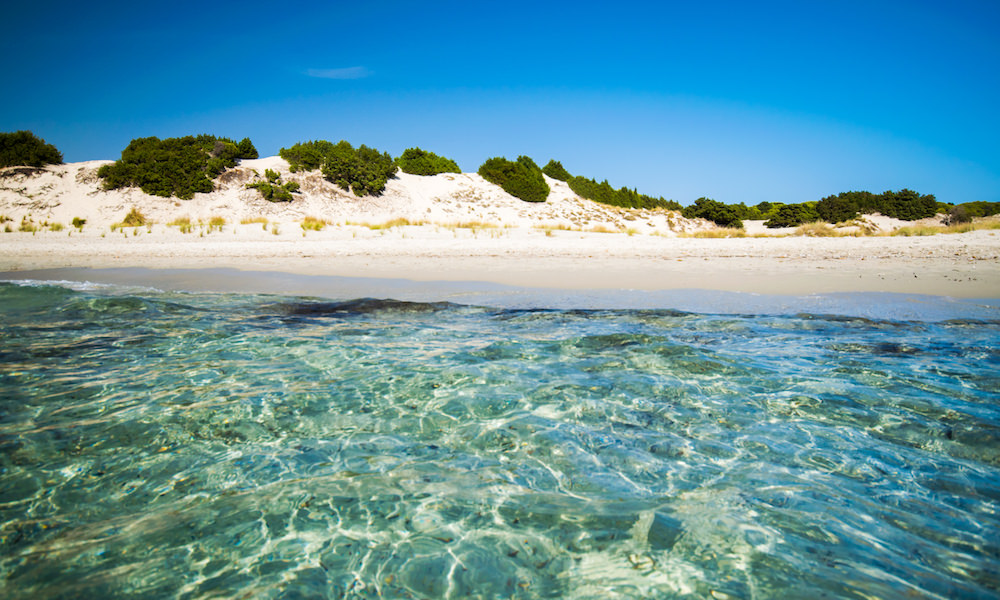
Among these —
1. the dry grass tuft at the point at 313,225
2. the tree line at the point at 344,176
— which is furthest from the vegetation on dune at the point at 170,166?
the dry grass tuft at the point at 313,225

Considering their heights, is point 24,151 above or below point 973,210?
above

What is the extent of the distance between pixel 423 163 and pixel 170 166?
53.8ft

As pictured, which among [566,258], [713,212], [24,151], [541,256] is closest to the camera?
[566,258]

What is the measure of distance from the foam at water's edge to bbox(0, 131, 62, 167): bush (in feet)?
87.7

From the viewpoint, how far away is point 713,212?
33.4 meters

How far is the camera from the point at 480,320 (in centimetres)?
571

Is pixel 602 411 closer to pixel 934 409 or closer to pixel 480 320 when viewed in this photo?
pixel 934 409

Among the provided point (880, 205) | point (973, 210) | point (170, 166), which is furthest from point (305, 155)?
point (973, 210)

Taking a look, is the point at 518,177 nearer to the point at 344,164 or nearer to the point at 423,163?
the point at 423,163

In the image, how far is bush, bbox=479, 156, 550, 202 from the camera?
35.6m

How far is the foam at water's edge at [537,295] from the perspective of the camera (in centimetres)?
615

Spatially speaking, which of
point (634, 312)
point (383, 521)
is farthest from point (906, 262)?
point (383, 521)

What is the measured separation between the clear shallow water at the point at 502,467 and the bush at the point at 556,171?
1512 inches

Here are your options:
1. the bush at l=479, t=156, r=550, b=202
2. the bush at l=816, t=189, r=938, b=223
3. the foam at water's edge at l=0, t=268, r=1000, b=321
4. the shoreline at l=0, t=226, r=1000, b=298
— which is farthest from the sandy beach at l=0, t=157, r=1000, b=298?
the bush at l=479, t=156, r=550, b=202
